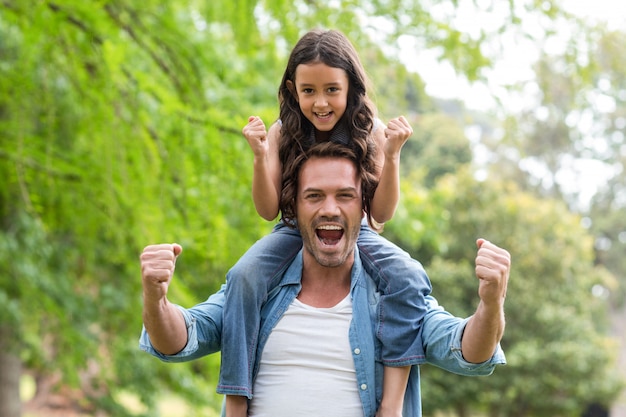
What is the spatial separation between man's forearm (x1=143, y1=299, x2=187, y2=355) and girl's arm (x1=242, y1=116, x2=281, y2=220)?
0.43 meters

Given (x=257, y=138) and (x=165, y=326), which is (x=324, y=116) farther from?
(x=165, y=326)

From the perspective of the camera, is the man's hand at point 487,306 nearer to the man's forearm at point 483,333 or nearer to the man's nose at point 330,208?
the man's forearm at point 483,333

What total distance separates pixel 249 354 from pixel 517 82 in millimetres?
3318

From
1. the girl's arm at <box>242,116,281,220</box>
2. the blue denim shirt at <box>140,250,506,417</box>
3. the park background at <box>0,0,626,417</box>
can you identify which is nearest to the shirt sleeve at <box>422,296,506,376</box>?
the blue denim shirt at <box>140,250,506,417</box>

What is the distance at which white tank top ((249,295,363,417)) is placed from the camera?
2.44m

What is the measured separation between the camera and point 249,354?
249 cm

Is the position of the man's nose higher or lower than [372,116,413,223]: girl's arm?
lower

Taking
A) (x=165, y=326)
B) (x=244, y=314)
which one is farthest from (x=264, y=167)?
(x=165, y=326)

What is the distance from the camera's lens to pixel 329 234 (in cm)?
251

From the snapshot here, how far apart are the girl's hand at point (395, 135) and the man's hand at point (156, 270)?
2.23 ft

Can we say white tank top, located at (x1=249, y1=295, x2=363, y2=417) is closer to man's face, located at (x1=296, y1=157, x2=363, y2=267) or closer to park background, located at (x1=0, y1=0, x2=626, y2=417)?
man's face, located at (x1=296, y1=157, x2=363, y2=267)

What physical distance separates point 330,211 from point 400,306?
0.34 metres

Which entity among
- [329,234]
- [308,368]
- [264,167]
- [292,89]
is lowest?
[308,368]

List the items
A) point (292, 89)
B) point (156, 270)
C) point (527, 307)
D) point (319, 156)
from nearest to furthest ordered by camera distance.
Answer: point (156, 270)
point (319, 156)
point (292, 89)
point (527, 307)
